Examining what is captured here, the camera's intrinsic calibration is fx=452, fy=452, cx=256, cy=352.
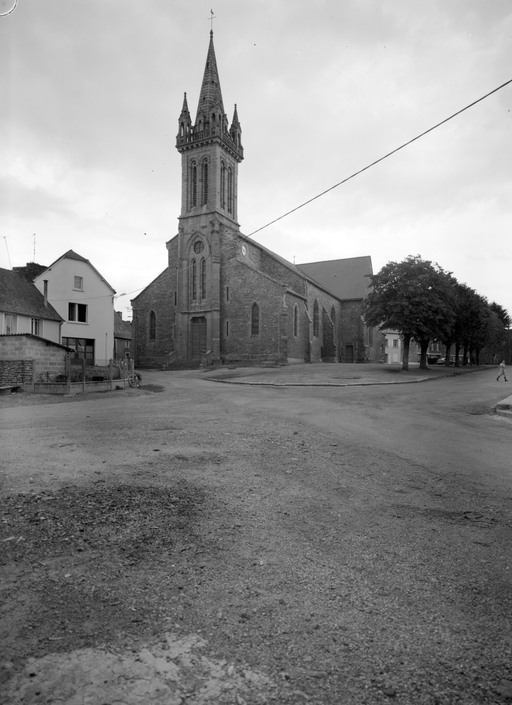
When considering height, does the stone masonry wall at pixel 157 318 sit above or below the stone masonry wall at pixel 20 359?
above

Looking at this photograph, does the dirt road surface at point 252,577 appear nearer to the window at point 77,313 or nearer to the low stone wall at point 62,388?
the low stone wall at point 62,388

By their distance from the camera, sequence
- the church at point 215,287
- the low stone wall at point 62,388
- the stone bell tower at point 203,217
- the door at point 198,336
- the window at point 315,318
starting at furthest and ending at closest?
the window at point 315,318 → the door at point 198,336 → the stone bell tower at point 203,217 → the church at point 215,287 → the low stone wall at point 62,388

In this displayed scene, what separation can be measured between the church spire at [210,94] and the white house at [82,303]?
68.9 ft

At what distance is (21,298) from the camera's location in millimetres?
26578

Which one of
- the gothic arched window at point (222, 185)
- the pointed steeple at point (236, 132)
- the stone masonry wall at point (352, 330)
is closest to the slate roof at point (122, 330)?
the gothic arched window at point (222, 185)

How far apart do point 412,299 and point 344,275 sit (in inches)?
1131

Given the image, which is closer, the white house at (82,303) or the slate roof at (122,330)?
the white house at (82,303)

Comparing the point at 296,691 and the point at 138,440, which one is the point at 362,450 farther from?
the point at 296,691

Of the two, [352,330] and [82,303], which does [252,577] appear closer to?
[82,303]

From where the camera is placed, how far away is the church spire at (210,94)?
141 ft

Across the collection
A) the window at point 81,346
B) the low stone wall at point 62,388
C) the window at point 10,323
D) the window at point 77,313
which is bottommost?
the low stone wall at point 62,388

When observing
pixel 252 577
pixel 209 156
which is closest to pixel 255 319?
pixel 209 156

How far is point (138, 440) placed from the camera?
299 inches

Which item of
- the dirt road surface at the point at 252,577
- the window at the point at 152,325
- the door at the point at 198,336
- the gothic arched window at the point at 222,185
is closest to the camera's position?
the dirt road surface at the point at 252,577
